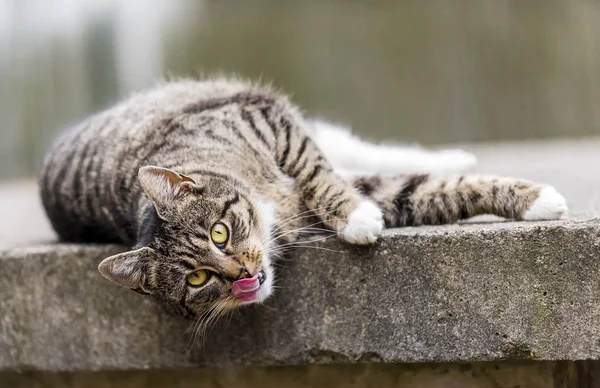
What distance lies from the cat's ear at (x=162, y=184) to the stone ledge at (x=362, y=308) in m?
0.38

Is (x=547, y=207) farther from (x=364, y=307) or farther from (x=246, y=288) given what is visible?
(x=246, y=288)

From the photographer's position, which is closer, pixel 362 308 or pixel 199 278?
pixel 199 278

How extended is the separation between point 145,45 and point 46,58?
3.57ft

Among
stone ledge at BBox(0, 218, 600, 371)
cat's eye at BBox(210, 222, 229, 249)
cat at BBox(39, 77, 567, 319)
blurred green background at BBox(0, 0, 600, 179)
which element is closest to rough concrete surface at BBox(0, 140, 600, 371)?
stone ledge at BBox(0, 218, 600, 371)

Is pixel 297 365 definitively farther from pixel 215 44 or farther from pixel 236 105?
pixel 215 44

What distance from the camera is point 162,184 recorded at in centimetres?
179

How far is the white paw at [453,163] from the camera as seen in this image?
283 centimetres

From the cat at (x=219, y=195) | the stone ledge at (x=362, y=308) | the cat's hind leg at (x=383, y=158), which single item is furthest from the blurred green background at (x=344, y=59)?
the stone ledge at (x=362, y=308)

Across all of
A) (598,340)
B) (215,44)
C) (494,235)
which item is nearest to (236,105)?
(494,235)

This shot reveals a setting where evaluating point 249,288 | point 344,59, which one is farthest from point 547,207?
point 344,59

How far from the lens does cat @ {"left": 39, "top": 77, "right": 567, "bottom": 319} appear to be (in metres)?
1.78

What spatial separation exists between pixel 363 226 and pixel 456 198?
0.35 meters

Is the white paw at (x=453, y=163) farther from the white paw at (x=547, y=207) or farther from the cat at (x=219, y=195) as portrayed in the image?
the white paw at (x=547, y=207)

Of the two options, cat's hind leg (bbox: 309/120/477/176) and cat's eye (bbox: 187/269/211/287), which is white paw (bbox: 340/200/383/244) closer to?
cat's eye (bbox: 187/269/211/287)
